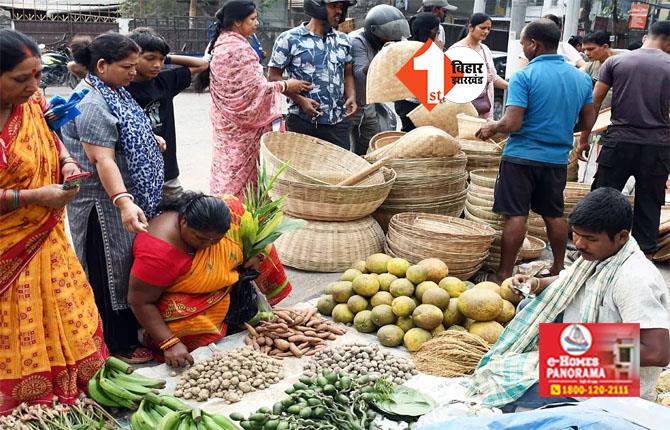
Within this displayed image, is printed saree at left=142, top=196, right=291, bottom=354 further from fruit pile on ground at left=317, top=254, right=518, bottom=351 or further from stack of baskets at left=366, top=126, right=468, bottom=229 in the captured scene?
stack of baskets at left=366, top=126, right=468, bottom=229

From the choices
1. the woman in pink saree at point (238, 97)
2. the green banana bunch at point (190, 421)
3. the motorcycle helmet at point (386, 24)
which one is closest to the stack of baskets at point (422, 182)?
the woman in pink saree at point (238, 97)

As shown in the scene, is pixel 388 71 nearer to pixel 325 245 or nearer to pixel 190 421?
pixel 325 245

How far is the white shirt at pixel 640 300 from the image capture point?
2.31m

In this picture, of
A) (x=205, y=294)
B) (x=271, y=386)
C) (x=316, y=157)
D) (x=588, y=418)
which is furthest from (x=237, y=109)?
(x=588, y=418)

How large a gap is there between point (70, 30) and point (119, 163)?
51.3 feet

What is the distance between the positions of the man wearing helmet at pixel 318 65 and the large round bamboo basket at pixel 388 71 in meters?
0.23

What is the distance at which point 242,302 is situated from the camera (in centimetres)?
355

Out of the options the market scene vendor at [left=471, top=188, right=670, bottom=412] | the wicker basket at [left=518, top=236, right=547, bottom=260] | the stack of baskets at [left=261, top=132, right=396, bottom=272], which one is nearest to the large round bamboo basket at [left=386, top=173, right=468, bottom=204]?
the stack of baskets at [left=261, top=132, right=396, bottom=272]

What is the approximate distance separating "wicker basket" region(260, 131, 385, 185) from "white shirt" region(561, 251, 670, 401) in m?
2.33

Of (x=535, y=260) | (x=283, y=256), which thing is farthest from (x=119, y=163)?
(x=535, y=260)

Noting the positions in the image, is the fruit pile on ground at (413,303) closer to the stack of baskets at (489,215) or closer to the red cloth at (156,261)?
the stack of baskets at (489,215)

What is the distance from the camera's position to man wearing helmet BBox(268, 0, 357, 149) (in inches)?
196

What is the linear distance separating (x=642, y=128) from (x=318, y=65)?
7.99ft

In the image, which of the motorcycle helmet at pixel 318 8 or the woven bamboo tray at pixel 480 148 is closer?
the motorcycle helmet at pixel 318 8
